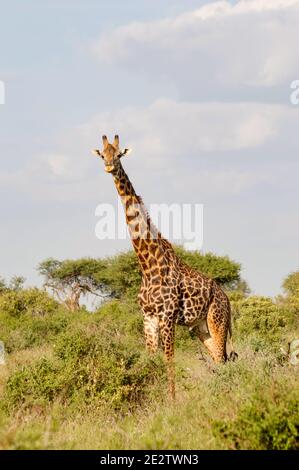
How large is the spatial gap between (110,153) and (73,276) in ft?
98.1

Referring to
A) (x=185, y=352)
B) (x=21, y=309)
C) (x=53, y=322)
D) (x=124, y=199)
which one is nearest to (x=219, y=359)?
(x=124, y=199)

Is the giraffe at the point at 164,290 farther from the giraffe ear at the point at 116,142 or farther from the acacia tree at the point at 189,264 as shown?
Answer: the acacia tree at the point at 189,264

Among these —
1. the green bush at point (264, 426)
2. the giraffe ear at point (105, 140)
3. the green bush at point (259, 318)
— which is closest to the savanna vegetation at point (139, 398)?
the green bush at point (264, 426)

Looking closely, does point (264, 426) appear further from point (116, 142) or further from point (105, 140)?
point (116, 142)

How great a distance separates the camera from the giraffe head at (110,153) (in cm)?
1402

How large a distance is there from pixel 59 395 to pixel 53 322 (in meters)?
13.3

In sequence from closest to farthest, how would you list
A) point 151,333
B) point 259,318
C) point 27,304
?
point 151,333 < point 259,318 < point 27,304

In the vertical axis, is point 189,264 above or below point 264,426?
above

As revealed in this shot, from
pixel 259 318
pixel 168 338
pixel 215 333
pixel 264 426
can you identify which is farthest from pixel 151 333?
pixel 259 318

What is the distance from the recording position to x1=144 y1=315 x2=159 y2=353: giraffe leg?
14.2 metres

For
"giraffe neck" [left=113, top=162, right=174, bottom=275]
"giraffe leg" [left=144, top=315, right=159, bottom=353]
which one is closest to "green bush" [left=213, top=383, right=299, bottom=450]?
"giraffe leg" [left=144, top=315, right=159, bottom=353]

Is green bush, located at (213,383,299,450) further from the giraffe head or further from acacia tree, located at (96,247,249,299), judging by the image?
acacia tree, located at (96,247,249,299)

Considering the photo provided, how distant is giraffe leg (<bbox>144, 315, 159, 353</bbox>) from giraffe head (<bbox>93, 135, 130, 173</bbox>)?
2119 mm

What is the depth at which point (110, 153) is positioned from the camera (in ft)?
46.2
